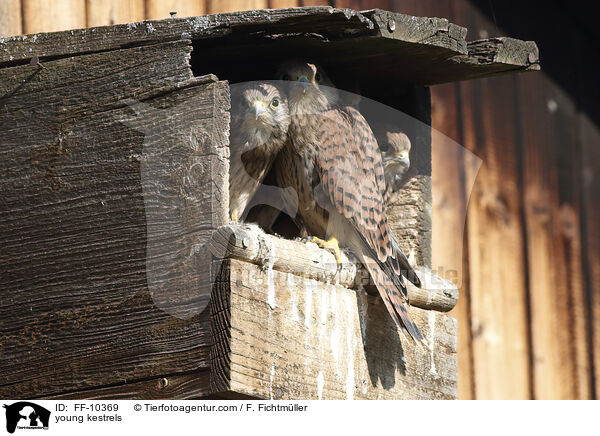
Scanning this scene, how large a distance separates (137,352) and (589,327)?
9.80ft

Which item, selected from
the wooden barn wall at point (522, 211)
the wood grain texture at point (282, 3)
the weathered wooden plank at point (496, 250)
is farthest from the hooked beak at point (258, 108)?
the weathered wooden plank at point (496, 250)

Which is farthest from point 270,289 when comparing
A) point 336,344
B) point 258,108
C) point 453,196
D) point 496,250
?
point 496,250

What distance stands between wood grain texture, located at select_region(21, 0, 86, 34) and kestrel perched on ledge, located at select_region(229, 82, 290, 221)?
838mm

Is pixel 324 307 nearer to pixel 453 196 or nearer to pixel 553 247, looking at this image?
pixel 453 196

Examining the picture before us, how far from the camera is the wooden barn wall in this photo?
5270 mm

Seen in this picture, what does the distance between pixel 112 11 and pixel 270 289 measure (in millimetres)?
1691

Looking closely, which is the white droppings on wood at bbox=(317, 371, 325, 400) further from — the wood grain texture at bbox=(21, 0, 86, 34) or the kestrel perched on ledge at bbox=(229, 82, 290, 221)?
the wood grain texture at bbox=(21, 0, 86, 34)

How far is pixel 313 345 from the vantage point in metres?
3.47

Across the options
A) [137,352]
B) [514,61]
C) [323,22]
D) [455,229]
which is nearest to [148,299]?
[137,352]

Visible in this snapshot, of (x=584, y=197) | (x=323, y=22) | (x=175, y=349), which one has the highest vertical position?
(x=584, y=197)

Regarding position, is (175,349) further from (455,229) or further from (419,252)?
(455,229)

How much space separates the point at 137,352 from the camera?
11.1ft
